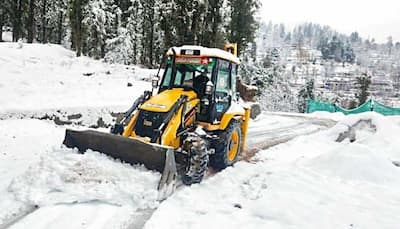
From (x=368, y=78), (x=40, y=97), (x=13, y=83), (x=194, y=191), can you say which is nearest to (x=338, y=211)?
(x=194, y=191)

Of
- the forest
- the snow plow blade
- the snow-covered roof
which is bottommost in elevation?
the snow plow blade

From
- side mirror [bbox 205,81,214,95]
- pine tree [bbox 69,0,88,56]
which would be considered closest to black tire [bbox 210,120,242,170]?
side mirror [bbox 205,81,214,95]

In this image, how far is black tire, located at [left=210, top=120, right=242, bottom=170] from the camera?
7.30m

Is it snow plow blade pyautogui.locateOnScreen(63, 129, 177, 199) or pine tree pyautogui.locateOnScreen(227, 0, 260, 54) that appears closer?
snow plow blade pyautogui.locateOnScreen(63, 129, 177, 199)

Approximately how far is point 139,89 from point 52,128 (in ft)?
17.0

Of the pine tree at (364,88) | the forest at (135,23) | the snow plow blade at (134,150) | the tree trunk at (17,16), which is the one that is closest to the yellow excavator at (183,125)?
the snow plow blade at (134,150)

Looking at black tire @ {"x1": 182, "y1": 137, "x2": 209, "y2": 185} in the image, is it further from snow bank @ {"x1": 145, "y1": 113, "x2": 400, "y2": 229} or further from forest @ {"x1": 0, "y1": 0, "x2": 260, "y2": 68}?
forest @ {"x1": 0, "y1": 0, "x2": 260, "y2": 68}

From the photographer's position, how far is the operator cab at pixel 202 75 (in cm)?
714

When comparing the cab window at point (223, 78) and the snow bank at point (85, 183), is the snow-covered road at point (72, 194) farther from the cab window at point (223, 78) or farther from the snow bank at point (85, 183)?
the cab window at point (223, 78)

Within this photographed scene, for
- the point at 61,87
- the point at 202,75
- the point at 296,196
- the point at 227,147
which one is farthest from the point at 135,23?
the point at 296,196

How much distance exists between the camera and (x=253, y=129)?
48.4ft

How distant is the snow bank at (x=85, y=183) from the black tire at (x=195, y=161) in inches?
26.5

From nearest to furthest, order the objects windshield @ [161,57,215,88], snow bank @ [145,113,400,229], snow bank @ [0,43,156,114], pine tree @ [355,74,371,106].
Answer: snow bank @ [145,113,400,229], windshield @ [161,57,215,88], snow bank @ [0,43,156,114], pine tree @ [355,74,371,106]

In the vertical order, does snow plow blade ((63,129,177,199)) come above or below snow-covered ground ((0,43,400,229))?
above
